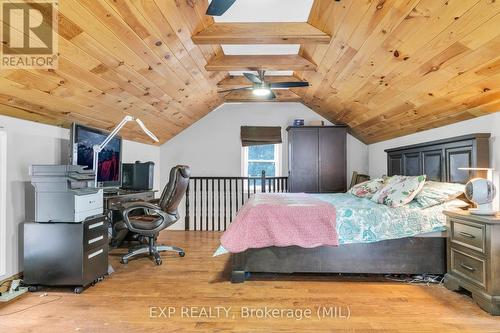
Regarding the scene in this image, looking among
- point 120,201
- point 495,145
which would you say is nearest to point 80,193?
point 120,201

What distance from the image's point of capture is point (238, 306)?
233 centimetres

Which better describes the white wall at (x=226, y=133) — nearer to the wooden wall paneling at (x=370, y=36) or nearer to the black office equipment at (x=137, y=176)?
the black office equipment at (x=137, y=176)

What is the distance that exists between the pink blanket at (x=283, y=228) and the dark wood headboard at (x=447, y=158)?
4.55 ft

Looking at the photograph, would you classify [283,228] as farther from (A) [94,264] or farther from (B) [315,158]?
(B) [315,158]

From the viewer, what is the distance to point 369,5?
7.00 feet

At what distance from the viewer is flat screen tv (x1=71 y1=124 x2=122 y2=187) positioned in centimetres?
292

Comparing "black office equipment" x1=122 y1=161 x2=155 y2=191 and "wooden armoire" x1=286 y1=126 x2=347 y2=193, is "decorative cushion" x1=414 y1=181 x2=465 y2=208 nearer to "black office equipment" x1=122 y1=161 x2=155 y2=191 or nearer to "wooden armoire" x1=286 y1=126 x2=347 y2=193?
"wooden armoire" x1=286 y1=126 x2=347 y2=193

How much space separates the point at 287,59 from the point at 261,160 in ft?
8.82

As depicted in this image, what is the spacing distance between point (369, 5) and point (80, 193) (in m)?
2.76

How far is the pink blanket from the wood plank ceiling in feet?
5.07

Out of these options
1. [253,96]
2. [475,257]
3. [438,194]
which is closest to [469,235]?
[475,257]

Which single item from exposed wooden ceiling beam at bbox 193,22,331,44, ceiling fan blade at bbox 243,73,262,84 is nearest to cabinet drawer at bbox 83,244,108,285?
exposed wooden ceiling beam at bbox 193,22,331,44

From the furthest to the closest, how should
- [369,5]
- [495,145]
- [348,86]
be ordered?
[348,86]
[495,145]
[369,5]

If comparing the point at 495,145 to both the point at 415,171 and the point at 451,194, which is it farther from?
the point at 415,171
